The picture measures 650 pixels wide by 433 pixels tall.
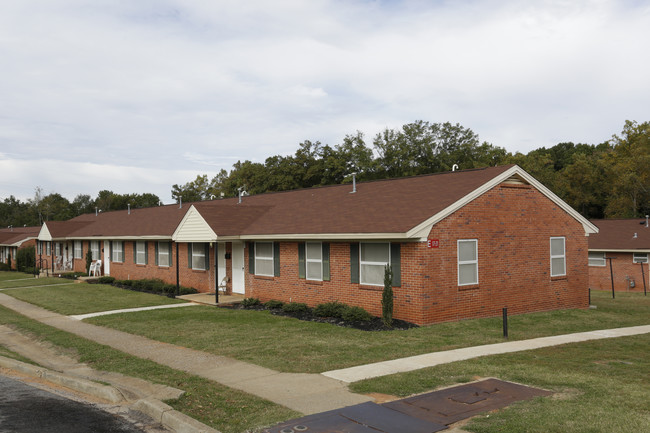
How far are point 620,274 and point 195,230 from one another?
2698cm

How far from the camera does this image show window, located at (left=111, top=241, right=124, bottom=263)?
108 ft

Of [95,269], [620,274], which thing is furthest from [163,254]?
[620,274]

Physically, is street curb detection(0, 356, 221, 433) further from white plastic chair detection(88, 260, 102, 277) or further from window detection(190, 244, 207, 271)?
white plastic chair detection(88, 260, 102, 277)

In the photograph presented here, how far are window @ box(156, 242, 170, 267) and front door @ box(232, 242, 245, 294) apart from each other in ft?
21.0

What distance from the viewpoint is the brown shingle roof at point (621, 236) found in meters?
33.2

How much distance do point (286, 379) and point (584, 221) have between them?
14.6 m

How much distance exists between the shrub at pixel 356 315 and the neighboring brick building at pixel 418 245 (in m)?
0.40

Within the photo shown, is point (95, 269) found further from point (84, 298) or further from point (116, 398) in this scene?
point (116, 398)

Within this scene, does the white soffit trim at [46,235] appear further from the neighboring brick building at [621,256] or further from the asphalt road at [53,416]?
the neighboring brick building at [621,256]

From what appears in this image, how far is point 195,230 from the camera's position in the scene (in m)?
21.7

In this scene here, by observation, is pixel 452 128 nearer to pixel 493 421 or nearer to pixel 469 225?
pixel 469 225

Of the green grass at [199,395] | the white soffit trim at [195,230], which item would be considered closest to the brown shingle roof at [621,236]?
the white soffit trim at [195,230]

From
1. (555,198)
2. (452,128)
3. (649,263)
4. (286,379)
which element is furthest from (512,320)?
(452,128)

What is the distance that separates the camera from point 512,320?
16.0 meters
